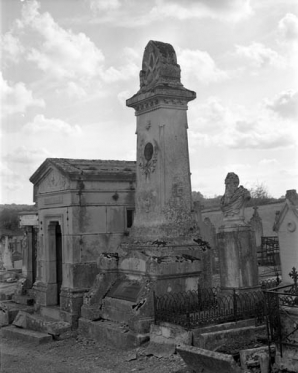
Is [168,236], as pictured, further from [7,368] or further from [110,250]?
[7,368]

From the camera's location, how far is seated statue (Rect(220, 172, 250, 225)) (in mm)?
9141

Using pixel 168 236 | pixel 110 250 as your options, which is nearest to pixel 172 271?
pixel 168 236

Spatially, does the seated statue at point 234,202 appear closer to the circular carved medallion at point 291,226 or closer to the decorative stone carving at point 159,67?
the circular carved medallion at point 291,226

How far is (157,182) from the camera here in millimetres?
10180

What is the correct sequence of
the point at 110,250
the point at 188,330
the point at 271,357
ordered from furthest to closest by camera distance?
the point at 110,250 → the point at 188,330 → the point at 271,357

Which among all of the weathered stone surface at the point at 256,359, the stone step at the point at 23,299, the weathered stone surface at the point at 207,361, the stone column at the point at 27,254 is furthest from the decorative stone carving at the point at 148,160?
the stone column at the point at 27,254

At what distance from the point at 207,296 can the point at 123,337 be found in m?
1.94

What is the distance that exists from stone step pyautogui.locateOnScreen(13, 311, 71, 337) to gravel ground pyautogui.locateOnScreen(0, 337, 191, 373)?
17.2 inches

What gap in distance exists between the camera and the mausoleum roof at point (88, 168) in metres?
11.8

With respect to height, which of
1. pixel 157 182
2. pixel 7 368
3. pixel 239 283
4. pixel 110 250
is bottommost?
pixel 7 368

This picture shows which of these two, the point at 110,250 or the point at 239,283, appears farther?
the point at 110,250

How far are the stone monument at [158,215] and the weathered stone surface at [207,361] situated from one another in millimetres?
2641

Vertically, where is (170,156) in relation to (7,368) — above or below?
above

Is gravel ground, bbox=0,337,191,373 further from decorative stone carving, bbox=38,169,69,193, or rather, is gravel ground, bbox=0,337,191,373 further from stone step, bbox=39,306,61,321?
decorative stone carving, bbox=38,169,69,193
